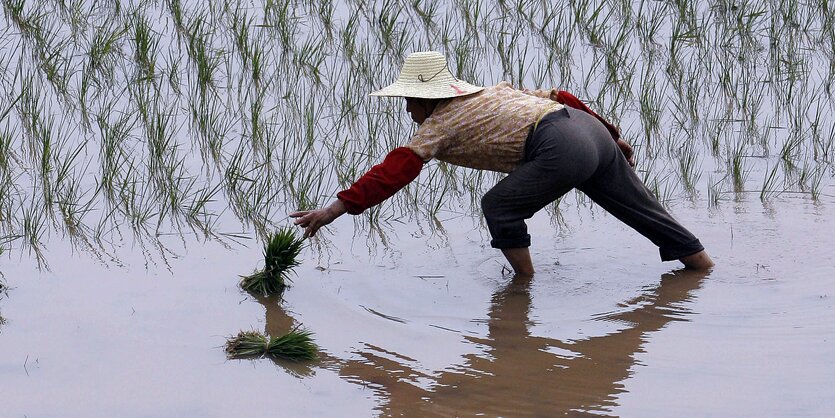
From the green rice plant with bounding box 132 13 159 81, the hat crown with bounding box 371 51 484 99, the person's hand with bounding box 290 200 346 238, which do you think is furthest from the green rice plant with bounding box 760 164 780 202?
the green rice plant with bounding box 132 13 159 81

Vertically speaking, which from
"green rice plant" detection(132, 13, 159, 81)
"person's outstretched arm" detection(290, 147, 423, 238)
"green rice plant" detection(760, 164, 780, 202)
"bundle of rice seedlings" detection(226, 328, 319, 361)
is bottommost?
"bundle of rice seedlings" detection(226, 328, 319, 361)

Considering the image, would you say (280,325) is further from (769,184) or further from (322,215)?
(769,184)

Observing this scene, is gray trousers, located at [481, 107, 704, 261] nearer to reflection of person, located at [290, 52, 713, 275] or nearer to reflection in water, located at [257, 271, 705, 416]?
reflection of person, located at [290, 52, 713, 275]

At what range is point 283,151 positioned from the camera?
17.6 feet

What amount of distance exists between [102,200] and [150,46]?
A: 1384mm

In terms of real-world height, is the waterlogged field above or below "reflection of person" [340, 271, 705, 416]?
above

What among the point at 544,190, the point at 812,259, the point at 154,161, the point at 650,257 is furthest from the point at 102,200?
the point at 812,259

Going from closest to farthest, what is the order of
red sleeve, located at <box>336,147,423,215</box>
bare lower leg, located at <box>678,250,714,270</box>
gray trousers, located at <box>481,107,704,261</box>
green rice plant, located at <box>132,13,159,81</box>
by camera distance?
red sleeve, located at <box>336,147,423,215</box>, gray trousers, located at <box>481,107,704,261</box>, bare lower leg, located at <box>678,250,714,270</box>, green rice plant, located at <box>132,13,159,81</box>

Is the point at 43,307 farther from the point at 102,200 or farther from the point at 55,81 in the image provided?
the point at 55,81

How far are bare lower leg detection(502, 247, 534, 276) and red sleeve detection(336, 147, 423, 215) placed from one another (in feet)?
2.23

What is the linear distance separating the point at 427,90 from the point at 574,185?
2.08 feet

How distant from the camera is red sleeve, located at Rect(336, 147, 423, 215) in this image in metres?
3.89

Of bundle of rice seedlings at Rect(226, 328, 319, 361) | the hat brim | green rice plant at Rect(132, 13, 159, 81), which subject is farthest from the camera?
green rice plant at Rect(132, 13, 159, 81)

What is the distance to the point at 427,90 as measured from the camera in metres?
4.03
